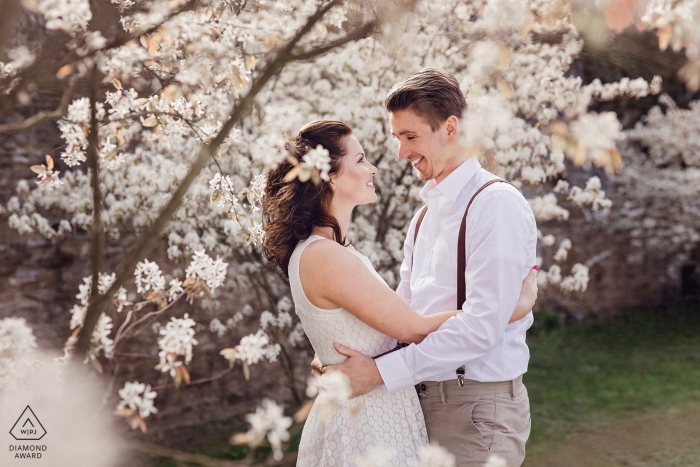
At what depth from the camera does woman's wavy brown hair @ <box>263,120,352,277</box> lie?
2.25 m

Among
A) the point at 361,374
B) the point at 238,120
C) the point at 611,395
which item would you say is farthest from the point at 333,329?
the point at 611,395

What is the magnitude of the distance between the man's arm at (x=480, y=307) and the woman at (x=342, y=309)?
83 millimetres

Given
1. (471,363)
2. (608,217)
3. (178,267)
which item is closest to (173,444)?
(178,267)

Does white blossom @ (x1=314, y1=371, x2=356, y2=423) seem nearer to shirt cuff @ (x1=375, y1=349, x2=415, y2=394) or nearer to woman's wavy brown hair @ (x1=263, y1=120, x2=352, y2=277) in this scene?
shirt cuff @ (x1=375, y1=349, x2=415, y2=394)

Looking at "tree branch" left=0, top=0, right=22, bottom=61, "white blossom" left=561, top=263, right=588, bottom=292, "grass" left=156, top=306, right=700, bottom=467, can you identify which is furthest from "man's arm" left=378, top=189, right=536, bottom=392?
"white blossom" left=561, top=263, right=588, bottom=292

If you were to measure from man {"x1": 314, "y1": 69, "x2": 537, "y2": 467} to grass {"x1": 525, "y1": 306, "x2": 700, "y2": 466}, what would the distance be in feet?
12.3

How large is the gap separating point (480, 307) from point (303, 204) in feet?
2.40

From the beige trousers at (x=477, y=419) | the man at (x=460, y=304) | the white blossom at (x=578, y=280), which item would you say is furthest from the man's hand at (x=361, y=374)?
the white blossom at (x=578, y=280)

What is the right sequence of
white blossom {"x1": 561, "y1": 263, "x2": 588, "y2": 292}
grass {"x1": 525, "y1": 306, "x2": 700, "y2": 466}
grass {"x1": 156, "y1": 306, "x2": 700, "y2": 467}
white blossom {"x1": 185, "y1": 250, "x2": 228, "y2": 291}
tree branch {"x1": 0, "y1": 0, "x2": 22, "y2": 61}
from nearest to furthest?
1. tree branch {"x1": 0, "y1": 0, "x2": 22, "y2": 61}
2. white blossom {"x1": 185, "y1": 250, "x2": 228, "y2": 291}
3. grass {"x1": 156, "y1": 306, "x2": 700, "y2": 467}
4. white blossom {"x1": 561, "y1": 263, "x2": 588, "y2": 292}
5. grass {"x1": 525, "y1": 306, "x2": 700, "y2": 466}

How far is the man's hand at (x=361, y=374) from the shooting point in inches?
79.5

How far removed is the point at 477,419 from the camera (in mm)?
2027

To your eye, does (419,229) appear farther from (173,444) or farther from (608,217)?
(608,217)

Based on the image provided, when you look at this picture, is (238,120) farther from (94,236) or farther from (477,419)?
(477,419)

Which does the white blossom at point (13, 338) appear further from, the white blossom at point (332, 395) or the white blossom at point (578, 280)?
the white blossom at point (578, 280)
